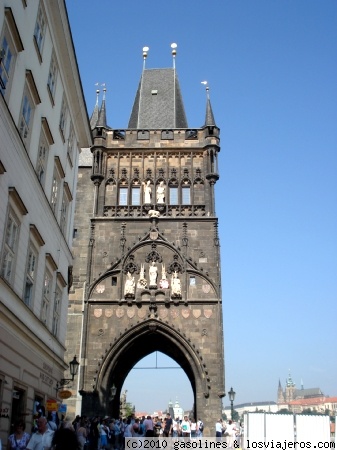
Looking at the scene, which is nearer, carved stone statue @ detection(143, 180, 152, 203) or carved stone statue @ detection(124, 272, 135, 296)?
carved stone statue @ detection(124, 272, 135, 296)

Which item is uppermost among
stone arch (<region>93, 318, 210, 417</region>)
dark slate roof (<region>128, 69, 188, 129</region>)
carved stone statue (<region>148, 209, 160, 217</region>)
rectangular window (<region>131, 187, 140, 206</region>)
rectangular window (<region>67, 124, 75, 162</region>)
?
dark slate roof (<region>128, 69, 188, 129</region>)

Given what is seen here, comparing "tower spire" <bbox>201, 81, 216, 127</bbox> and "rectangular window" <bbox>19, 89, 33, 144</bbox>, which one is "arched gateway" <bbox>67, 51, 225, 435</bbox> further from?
"rectangular window" <bbox>19, 89, 33, 144</bbox>

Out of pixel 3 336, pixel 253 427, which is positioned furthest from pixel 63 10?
pixel 253 427

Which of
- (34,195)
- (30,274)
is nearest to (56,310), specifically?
(30,274)

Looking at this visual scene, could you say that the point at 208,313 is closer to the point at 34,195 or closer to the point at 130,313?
the point at 130,313

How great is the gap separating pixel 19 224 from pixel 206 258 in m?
15.1

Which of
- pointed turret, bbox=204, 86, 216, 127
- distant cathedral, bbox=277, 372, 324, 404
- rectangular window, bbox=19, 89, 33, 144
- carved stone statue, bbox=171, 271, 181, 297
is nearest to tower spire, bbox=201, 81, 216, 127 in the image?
pointed turret, bbox=204, 86, 216, 127

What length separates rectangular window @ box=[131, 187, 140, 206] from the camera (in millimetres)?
26469

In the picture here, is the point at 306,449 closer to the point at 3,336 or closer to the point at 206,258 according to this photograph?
the point at 3,336

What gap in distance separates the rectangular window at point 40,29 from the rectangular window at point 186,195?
1458 centimetres

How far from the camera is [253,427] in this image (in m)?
9.80

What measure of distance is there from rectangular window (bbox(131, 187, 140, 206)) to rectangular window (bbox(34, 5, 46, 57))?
562 inches

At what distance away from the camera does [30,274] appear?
11.7 m

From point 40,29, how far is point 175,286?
46.9ft
